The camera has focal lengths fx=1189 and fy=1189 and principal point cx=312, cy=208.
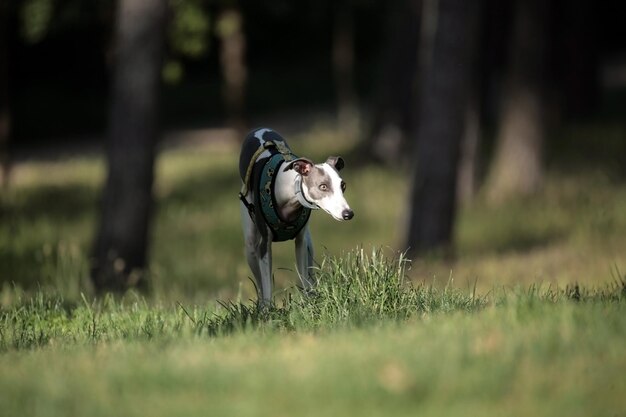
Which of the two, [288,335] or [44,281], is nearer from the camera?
[288,335]

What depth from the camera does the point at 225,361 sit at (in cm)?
591

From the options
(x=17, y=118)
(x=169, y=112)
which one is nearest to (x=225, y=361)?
(x=17, y=118)

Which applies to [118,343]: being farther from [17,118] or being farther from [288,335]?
[17,118]

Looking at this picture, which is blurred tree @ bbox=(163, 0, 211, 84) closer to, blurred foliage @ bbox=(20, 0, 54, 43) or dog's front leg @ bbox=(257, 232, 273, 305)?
blurred foliage @ bbox=(20, 0, 54, 43)

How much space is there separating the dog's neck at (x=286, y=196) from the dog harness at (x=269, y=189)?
31 millimetres

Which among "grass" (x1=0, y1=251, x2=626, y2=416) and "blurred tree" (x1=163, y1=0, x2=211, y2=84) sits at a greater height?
"blurred tree" (x1=163, y1=0, x2=211, y2=84)

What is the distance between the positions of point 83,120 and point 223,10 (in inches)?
552

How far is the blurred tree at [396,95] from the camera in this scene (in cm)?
2439

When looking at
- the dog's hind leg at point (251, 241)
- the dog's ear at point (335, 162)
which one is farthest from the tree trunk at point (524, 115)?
the dog's ear at point (335, 162)

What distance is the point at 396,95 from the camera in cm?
2452

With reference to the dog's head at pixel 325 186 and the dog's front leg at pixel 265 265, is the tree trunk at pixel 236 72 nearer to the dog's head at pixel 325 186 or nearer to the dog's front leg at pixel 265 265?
the dog's front leg at pixel 265 265

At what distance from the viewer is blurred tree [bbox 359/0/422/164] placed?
960 inches

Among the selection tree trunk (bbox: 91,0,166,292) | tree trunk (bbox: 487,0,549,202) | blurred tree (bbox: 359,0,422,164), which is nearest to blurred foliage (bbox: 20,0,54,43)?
blurred tree (bbox: 359,0,422,164)

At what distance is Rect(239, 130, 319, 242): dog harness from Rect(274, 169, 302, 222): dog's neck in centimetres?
3
